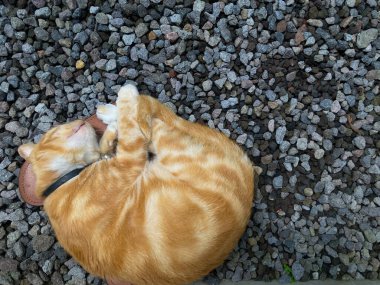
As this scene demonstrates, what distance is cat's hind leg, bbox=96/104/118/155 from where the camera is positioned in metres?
2.52

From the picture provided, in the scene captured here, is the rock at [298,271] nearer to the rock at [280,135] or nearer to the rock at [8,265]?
the rock at [280,135]

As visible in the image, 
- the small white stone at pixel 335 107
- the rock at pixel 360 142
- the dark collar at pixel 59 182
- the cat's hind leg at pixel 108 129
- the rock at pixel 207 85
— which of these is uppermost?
the cat's hind leg at pixel 108 129

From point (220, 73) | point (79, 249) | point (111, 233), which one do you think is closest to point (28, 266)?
point (79, 249)

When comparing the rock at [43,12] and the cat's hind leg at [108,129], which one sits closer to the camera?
the cat's hind leg at [108,129]

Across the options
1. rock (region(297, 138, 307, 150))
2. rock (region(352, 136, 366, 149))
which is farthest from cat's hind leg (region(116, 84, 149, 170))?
rock (region(352, 136, 366, 149))

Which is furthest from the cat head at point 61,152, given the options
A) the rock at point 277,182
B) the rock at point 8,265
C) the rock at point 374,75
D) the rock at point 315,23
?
the rock at point 374,75

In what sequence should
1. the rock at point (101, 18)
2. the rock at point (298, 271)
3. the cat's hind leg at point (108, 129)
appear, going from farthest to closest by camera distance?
the rock at point (101, 18), the rock at point (298, 271), the cat's hind leg at point (108, 129)

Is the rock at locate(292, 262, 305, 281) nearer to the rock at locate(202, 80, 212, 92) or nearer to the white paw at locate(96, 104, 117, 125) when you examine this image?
the rock at locate(202, 80, 212, 92)

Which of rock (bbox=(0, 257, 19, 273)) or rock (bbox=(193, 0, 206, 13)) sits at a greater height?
rock (bbox=(193, 0, 206, 13))

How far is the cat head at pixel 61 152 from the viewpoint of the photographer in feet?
7.81

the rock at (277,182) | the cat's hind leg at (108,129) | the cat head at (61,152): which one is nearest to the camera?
the cat head at (61,152)

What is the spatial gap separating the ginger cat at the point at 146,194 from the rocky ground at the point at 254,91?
1.61ft

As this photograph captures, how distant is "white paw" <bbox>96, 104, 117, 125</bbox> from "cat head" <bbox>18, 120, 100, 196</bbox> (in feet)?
0.61

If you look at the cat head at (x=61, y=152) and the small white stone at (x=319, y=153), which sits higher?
the cat head at (x=61, y=152)
